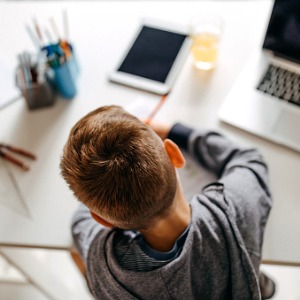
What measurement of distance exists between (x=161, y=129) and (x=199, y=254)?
1.15 feet

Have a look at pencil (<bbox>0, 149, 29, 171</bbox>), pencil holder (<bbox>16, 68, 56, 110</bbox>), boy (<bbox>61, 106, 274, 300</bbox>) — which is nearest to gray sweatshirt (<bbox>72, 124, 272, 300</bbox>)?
boy (<bbox>61, 106, 274, 300</bbox>)

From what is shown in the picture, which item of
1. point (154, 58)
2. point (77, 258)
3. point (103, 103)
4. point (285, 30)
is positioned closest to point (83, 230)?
point (77, 258)

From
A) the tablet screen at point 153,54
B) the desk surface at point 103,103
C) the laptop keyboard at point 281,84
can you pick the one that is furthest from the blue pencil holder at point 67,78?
the laptop keyboard at point 281,84

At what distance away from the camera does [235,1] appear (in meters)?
1.22

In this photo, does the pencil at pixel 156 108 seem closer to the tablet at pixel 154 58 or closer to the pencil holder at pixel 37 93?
the tablet at pixel 154 58

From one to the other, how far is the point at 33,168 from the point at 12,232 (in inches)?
6.5

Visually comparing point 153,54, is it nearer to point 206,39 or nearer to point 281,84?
point 206,39

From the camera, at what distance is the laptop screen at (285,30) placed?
2.96 feet

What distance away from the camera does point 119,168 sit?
588 mm

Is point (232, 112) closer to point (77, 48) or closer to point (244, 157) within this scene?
point (244, 157)

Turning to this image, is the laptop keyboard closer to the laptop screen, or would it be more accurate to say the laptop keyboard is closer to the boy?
the laptop screen

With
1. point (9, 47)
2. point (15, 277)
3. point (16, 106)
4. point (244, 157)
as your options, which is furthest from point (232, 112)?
point (15, 277)

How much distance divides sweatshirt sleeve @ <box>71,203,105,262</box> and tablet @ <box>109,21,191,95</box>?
40 cm

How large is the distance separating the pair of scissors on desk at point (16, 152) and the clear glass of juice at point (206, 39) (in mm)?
520
